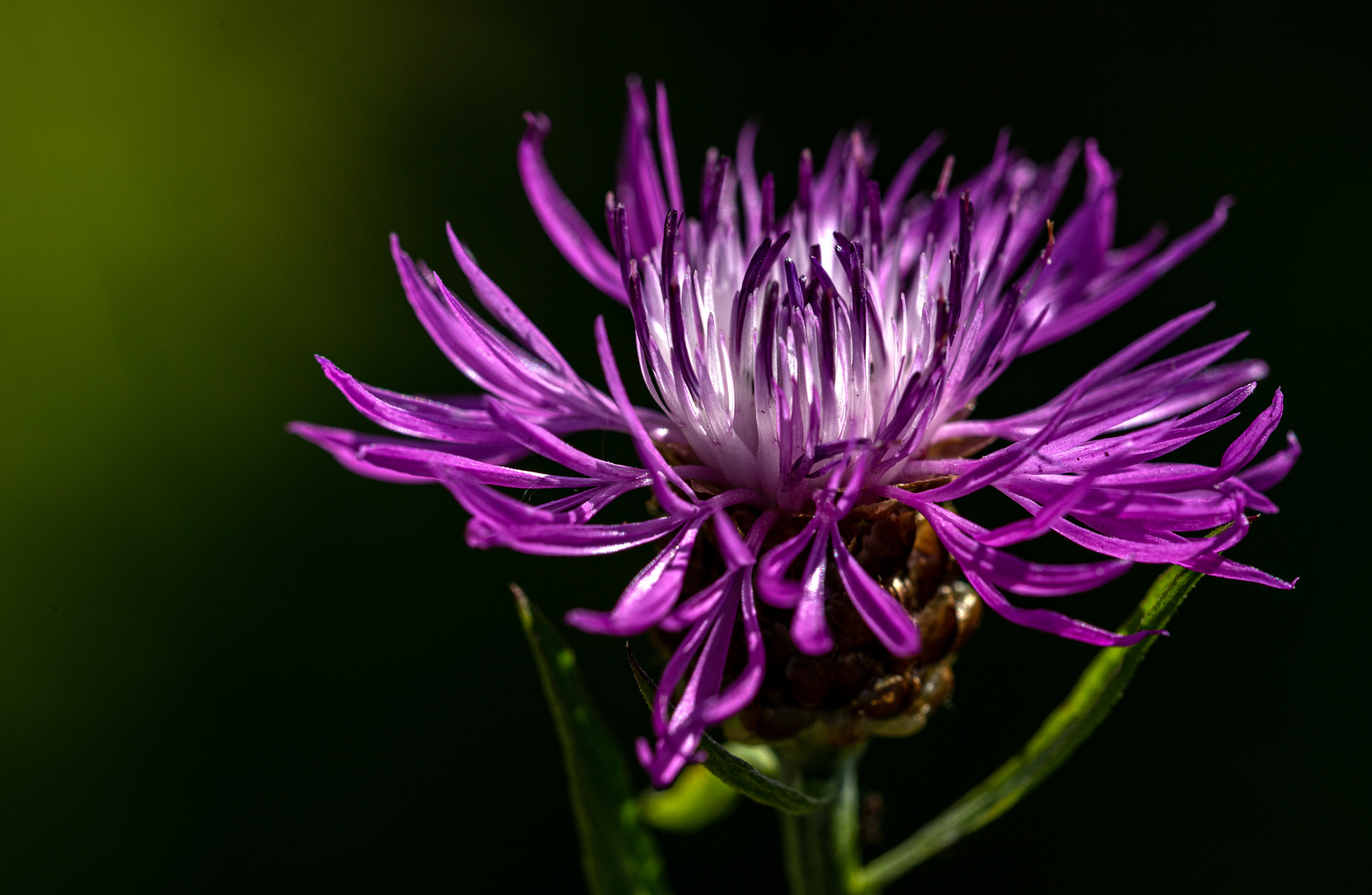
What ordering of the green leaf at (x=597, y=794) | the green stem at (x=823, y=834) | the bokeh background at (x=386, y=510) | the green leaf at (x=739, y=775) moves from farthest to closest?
the bokeh background at (x=386, y=510) < the green stem at (x=823, y=834) < the green leaf at (x=597, y=794) < the green leaf at (x=739, y=775)

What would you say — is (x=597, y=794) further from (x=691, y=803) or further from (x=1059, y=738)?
(x=1059, y=738)

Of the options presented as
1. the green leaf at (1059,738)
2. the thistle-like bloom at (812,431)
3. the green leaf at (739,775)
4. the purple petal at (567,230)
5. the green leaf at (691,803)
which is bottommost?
the green leaf at (691,803)

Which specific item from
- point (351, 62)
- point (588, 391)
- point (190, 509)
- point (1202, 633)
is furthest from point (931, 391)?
point (351, 62)

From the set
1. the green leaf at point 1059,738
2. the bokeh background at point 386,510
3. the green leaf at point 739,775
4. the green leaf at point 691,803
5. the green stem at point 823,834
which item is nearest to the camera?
the green leaf at point 739,775

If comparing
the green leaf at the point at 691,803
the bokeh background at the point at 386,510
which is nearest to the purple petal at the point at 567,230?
the green leaf at the point at 691,803

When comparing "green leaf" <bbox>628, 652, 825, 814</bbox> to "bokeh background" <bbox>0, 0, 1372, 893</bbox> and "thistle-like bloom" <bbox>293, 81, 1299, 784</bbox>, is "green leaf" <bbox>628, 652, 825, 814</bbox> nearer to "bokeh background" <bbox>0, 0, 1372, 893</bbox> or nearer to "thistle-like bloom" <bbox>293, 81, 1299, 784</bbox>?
"thistle-like bloom" <bbox>293, 81, 1299, 784</bbox>

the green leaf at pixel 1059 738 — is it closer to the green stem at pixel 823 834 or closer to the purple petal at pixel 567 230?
the green stem at pixel 823 834

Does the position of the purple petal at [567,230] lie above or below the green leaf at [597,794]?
above

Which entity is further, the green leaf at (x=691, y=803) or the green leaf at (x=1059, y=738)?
the green leaf at (x=691, y=803)

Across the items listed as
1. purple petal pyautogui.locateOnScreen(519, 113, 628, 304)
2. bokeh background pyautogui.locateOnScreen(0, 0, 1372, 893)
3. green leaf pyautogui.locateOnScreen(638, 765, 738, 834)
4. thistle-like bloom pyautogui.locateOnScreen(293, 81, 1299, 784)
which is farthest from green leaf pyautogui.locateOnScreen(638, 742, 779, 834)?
bokeh background pyautogui.locateOnScreen(0, 0, 1372, 893)
